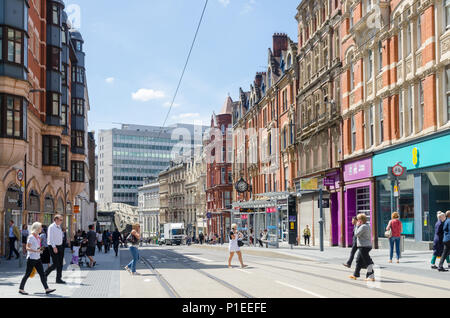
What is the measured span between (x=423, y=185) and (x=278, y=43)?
113 feet

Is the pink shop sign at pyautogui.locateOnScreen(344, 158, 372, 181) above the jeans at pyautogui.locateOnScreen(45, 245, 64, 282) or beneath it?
above

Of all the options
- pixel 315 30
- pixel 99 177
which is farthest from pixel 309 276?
pixel 99 177

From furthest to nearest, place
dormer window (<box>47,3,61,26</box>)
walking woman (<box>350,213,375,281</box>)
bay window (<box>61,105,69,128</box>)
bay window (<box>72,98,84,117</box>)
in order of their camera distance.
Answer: bay window (<box>72,98,84,117</box>), bay window (<box>61,105,69,128</box>), dormer window (<box>47,3,61,26</box>), walking woman (<box>350,213,375,281</box>)

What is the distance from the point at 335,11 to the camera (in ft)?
126

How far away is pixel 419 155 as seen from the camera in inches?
1044

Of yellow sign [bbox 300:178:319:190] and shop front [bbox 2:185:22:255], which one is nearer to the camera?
shop front [bbox 2:185:22:255]

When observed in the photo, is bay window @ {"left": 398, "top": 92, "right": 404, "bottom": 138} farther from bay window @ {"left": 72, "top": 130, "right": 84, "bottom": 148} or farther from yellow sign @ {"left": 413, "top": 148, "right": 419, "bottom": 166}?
bay window @ {"left": 72, "top": 130, "right": 84, "bottom": 148}

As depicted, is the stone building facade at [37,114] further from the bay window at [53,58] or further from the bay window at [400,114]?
the bay window at [400,114]

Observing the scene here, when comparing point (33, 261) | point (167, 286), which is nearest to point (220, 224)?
point (167, 286)

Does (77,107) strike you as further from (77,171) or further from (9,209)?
(9,209)

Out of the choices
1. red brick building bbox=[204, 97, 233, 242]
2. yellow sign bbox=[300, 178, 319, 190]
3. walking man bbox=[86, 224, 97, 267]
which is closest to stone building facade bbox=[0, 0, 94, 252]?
walking man bbox=[86, 224, 97, 267]

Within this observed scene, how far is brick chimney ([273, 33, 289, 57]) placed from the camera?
5797cm

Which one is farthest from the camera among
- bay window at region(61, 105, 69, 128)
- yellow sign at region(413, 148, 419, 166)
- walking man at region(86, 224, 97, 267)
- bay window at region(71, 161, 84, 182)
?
bay window at region(71, 161, 84, 182)

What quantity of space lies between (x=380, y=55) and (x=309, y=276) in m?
18.1
